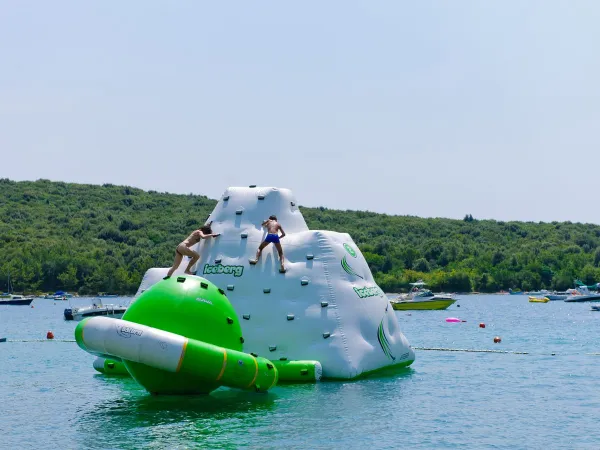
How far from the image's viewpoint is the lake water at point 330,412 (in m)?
17.1

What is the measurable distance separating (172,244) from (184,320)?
100657mm

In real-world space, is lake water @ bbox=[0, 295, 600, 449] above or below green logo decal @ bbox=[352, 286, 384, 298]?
below

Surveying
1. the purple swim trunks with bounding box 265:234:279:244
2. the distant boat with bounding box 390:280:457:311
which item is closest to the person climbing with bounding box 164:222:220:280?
the purple swim trunks with bounding box 265:234:279:244

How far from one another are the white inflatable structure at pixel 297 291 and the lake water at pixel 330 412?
0.89 meters

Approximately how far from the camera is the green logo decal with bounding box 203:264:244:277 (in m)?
24.3

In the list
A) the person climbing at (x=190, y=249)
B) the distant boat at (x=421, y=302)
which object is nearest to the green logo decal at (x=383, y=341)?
the person climbing at (x=190, y=249)

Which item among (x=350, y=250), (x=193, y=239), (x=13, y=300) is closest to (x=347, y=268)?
(x=350, y=250)

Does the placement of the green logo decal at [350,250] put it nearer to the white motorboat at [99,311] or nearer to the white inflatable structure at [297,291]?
the white inflatable structure at [297,291]

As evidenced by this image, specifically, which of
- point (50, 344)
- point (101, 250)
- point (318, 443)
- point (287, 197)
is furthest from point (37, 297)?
point (318, 443)

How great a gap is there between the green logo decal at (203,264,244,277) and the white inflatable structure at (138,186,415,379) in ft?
0.03

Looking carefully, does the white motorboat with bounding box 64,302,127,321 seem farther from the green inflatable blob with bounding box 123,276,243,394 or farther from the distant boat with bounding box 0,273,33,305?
the distant boat with bounding box 0,273,33,305

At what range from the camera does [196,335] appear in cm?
1983

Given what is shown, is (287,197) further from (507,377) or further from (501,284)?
(501,284)

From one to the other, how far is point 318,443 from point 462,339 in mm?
30808
